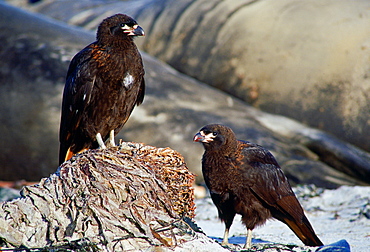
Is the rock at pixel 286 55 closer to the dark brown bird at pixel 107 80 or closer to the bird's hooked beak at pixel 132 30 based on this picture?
the dark brown bird at pixel 107 80

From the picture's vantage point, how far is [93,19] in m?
11.9

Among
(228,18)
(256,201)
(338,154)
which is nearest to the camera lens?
(256,201)

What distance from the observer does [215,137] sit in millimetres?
4156

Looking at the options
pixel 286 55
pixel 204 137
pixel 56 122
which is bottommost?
pixel 56 122

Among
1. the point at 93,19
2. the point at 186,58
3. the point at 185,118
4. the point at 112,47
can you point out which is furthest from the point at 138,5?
the point at 112,47

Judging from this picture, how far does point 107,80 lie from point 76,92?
12.5 inches

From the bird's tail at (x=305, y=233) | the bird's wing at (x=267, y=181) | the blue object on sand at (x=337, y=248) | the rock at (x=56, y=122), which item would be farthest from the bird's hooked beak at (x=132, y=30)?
the rock at (x=56, y=122)

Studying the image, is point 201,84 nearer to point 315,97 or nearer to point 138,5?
point 315,97

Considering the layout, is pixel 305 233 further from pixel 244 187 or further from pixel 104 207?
pixel 104 207

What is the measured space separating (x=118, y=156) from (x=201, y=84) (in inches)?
213

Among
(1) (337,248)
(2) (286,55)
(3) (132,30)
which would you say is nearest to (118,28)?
(3) (132,30)

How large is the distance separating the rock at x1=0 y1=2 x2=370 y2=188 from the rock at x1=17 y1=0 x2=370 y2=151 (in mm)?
922

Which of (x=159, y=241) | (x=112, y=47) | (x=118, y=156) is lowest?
(x=159, y=241)

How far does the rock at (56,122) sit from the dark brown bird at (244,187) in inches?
110
